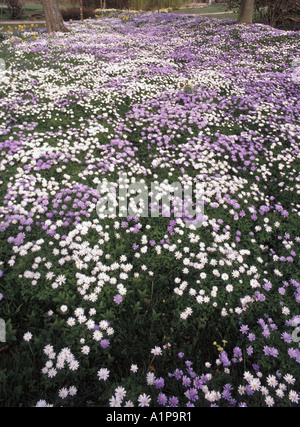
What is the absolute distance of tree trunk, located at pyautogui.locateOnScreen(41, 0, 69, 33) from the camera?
50.7 feet

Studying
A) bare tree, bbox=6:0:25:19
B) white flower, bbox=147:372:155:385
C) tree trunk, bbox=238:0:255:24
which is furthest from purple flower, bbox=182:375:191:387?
bare tree, bbox=6:0:25:19

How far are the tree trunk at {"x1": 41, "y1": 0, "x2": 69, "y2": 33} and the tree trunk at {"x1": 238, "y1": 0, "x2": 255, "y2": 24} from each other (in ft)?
39.5

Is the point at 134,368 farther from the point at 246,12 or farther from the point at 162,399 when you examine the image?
the point at 246,12

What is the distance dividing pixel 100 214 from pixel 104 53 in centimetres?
1177

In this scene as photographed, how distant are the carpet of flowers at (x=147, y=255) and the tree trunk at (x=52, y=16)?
11.2 metres

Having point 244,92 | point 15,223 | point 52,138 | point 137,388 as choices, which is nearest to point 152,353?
point 137,388

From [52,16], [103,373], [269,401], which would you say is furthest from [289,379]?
[52,16]

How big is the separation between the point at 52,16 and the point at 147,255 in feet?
62.9

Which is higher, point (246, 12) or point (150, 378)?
point (246, 12)

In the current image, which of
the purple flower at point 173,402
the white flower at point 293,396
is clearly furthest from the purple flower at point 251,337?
the purple flower at point 173,402

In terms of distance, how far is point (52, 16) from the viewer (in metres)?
16.2

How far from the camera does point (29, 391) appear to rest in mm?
2428

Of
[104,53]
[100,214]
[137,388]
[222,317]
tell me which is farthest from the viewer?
[104,53]
